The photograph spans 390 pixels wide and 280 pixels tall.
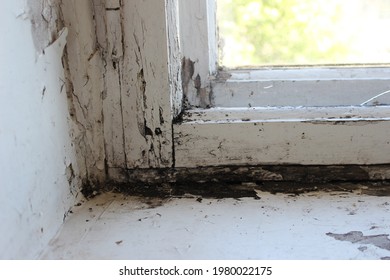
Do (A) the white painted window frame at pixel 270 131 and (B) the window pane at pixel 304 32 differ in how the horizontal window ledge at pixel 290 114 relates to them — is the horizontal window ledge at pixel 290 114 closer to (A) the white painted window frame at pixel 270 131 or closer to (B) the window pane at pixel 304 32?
(A) the white painted window frame at pixel 270 131

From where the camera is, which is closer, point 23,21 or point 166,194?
point 23,21

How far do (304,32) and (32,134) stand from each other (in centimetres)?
48

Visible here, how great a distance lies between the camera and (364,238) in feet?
2.03

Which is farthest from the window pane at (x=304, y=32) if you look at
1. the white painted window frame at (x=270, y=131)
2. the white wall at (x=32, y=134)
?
the white wall at (x=32, y=134)

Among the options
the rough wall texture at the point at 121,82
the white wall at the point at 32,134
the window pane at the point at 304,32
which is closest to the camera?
the white wall at the point at 32,134

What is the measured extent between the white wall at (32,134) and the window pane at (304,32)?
300 millimetres

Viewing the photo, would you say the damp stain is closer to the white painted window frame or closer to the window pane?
the white painted window frame

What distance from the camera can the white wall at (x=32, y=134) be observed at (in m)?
0.52

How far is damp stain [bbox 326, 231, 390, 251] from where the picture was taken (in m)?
0.61

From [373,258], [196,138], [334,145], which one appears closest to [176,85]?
[196,138]

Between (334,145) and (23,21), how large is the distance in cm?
45

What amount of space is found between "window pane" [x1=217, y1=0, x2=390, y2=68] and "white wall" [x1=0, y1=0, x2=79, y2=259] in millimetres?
300

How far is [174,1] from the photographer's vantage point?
Result: 2.36 ft

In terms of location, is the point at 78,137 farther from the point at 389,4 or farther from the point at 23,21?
the point at 389,4
